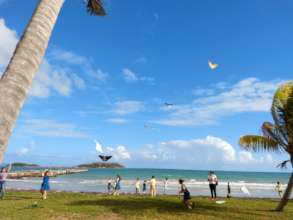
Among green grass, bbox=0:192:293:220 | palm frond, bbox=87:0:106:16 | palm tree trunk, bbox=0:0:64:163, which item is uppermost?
palm frond, bbox=87:0:106:16

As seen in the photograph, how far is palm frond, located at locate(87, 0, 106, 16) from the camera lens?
8.21 m

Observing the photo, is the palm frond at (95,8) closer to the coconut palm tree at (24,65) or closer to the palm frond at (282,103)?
the coconut palm tree at (24,65)

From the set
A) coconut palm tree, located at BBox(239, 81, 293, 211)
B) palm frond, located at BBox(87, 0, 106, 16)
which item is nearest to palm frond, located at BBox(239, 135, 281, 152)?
coconut palm tree, located at BBox(239, 81, 293, 211)

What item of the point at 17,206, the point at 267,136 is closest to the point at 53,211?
the point at 17,206

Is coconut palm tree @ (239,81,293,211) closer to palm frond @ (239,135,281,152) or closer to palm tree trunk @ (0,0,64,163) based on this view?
palm frond @ (239,135,281,152)

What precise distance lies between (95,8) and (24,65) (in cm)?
484

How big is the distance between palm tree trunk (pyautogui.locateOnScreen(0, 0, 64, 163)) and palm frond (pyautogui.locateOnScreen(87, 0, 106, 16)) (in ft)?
9.48

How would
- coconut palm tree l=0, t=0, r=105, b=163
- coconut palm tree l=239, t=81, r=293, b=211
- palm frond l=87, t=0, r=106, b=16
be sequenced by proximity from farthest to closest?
coconut palm tree l=239, t=81, r=293, b=211 → palm frond l=87, t=0, r=106, b=16 → coconut palm tree l=0, t=0, r=105, b=163

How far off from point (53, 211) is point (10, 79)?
1366 centimetres

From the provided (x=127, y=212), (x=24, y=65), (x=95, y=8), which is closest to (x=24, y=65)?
(x=24, y=65)

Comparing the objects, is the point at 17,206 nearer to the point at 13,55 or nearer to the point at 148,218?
the point at 148,218

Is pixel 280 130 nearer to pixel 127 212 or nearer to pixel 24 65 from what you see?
pixel 127 212

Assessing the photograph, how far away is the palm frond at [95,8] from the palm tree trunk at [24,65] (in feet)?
9.48

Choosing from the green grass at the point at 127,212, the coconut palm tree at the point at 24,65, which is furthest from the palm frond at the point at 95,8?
the green grass at the point at 127,212
